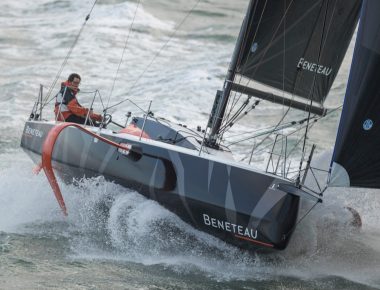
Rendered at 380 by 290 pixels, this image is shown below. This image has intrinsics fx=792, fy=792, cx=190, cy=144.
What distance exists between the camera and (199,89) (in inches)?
572

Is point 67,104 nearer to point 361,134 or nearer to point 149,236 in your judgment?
point 149,236

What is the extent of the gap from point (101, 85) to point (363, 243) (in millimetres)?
8145

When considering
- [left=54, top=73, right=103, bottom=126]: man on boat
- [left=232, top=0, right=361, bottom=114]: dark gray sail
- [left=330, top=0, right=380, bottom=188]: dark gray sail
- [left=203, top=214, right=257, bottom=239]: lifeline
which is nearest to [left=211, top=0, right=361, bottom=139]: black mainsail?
[left=232, top=0, right=361, bottom=114]: dark gray sail

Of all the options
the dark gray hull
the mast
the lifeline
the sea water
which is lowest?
the sea water

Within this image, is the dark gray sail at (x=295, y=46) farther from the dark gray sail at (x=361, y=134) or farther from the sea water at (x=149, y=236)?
the dark gray sail at (x=361, y=134)

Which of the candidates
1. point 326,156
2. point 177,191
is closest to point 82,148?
point 177,191

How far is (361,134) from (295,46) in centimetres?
263

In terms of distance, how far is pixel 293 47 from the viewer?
857cm

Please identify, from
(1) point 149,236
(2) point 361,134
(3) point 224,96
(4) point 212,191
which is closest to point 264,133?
(3) point 224,96

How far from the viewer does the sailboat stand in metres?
6.16

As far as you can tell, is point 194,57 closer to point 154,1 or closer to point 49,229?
point 154,1

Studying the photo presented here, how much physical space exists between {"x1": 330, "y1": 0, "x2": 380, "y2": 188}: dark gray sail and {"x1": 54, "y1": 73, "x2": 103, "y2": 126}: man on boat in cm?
352

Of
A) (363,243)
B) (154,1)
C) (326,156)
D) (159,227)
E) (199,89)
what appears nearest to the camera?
(159,227)

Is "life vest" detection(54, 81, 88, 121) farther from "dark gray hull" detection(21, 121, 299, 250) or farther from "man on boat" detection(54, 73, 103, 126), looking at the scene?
"dark gray hull" detection(21, 121, 299, 250)
